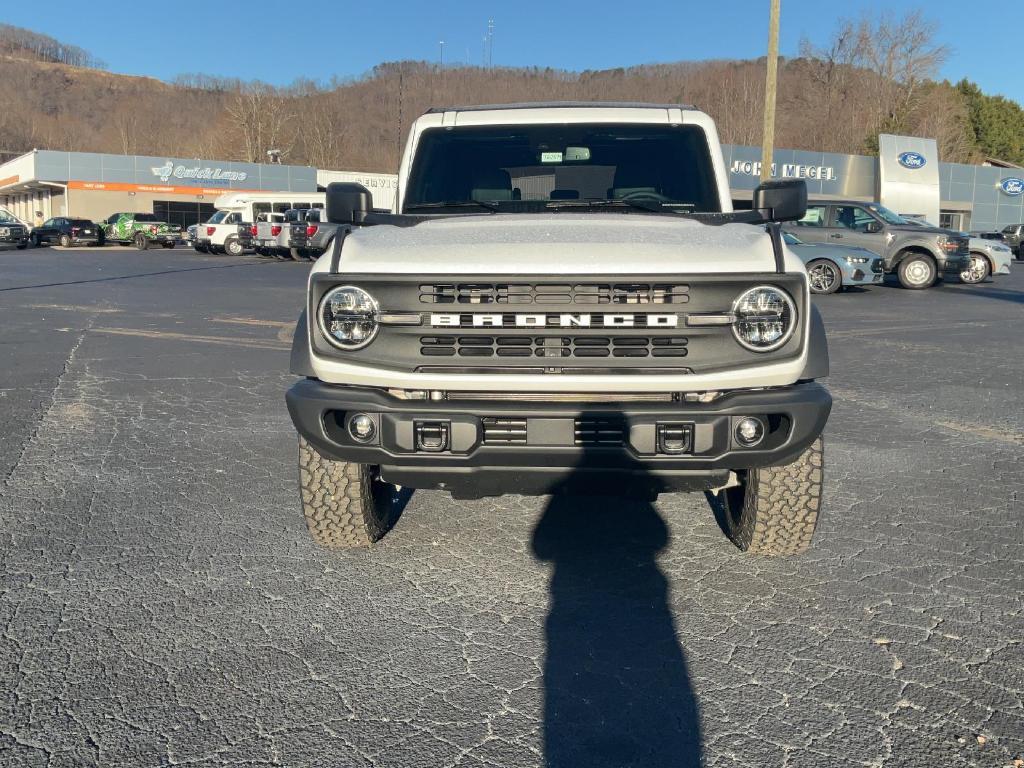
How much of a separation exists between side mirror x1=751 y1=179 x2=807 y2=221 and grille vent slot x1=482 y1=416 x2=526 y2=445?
1805 mm

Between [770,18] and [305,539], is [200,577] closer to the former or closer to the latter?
[305,539]

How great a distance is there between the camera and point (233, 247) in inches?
1302

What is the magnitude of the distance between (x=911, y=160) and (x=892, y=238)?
24439 millimetres

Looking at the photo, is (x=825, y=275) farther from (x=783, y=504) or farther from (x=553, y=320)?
(x=553, y=320)

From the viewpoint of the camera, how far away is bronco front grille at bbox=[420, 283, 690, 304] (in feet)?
10.5

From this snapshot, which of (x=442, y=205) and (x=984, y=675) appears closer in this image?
(x=984, y=675)

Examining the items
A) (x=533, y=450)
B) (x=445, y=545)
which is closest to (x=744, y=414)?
(x=533, y=450)

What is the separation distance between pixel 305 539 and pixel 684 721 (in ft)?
6.93

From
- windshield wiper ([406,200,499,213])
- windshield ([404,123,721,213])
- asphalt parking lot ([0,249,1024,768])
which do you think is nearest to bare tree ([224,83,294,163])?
windshield ([404,123,721,213])

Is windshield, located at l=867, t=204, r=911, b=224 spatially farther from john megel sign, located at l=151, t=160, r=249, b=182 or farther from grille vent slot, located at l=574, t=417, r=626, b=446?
john megel sign, located at l=151, t=160, r=249, b=182

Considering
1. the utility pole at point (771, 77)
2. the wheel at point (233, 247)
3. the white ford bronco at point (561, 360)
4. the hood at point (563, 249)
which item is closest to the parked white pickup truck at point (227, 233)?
the wheel at point (233, 247)

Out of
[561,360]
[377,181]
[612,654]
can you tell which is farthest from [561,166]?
[377,181]

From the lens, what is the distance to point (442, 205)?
14.9 feet

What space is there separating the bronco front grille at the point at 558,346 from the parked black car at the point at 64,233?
40.4 metres
